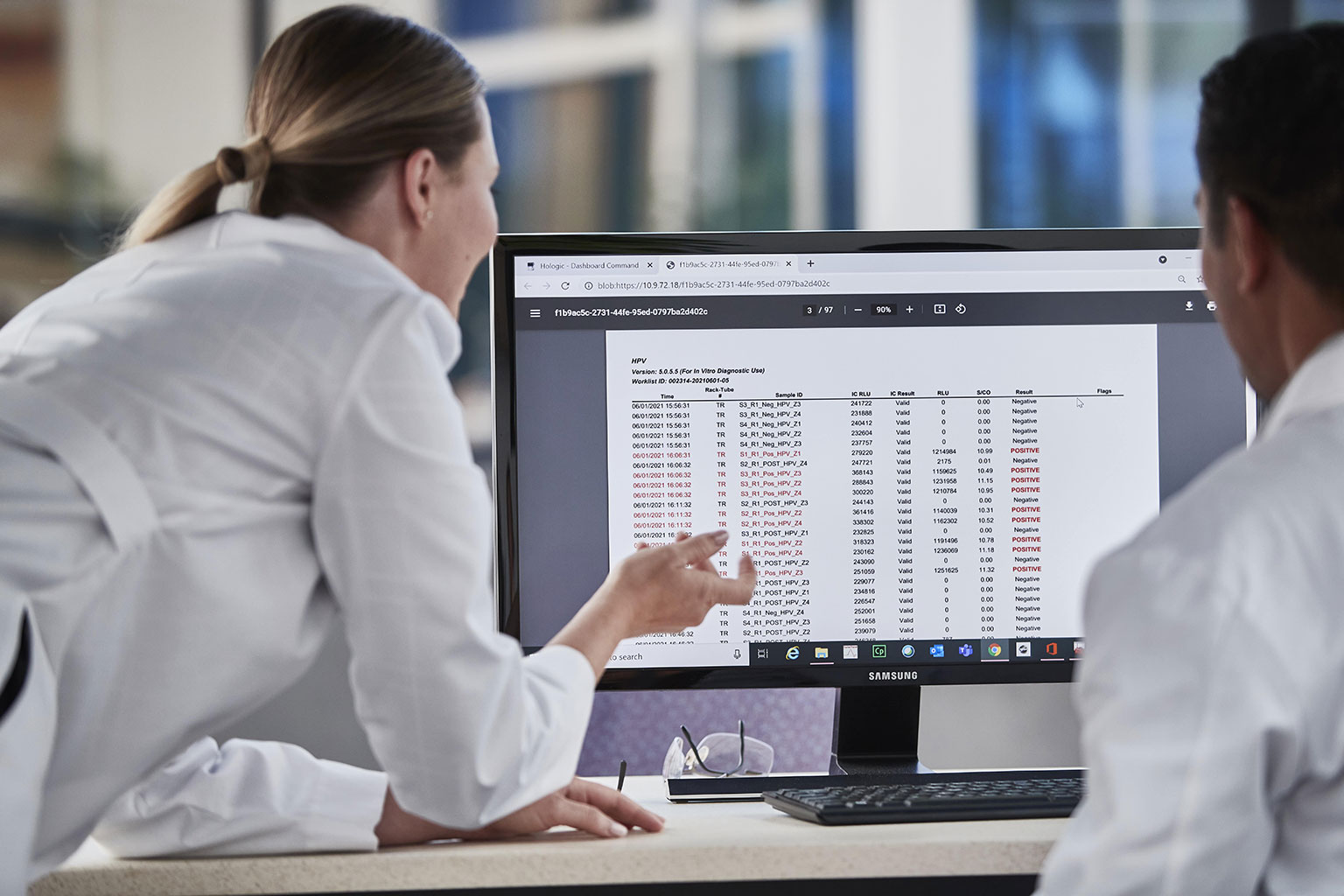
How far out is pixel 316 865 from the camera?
2.80 feet

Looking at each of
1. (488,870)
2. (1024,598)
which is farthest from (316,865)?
(1024,598)

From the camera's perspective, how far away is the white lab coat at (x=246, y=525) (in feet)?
2.45

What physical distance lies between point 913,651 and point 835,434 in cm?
22

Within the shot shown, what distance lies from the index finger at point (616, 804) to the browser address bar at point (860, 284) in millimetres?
463

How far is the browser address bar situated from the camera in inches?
47.2

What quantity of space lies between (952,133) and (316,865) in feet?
4.82

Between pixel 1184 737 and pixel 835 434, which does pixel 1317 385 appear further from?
pixel 835 434

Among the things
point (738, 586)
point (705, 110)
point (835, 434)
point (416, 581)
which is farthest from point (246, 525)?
point (705, 110)

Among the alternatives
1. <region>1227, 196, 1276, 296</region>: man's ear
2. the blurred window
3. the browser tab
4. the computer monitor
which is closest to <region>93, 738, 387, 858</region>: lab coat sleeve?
the computer monitor

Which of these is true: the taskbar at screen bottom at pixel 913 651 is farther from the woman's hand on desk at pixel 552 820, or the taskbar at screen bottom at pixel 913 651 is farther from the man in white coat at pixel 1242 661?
the man in white coat at pixel 1242 661

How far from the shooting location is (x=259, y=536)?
80cm

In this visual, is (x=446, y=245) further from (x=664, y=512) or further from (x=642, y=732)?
(x=642, y=732)

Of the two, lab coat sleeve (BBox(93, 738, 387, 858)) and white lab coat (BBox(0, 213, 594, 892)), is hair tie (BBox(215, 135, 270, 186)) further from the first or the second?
lab coat sleeve (BBox(93, 738, 387, 858))

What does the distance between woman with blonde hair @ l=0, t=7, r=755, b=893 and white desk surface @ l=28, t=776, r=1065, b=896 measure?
3 cm
